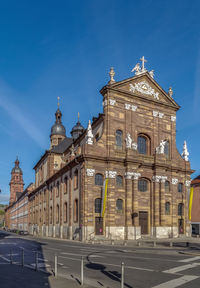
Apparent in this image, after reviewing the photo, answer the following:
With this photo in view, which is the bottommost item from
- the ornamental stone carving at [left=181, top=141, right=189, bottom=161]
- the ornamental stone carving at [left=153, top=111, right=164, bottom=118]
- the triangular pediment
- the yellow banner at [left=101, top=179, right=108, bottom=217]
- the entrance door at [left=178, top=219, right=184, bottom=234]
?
the entrance door at [left=178, top=219, right=184, bottom=234]

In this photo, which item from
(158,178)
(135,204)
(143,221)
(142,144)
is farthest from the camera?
(142,144)

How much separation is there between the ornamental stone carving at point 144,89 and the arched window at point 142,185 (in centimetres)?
1207

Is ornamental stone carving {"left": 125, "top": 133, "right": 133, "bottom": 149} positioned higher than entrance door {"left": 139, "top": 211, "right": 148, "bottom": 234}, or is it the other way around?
ornamental stone carving {"left": 125, "top": 133, "right": 133, "bottom": 149}

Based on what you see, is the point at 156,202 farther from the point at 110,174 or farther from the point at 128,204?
the point at 110,174

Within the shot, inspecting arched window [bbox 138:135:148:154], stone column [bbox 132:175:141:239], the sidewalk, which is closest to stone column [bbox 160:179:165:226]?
stone column [bbox 132:175:141:239]

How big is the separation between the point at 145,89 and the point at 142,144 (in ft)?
25.5

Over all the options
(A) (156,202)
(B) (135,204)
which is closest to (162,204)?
(A) (156,202)

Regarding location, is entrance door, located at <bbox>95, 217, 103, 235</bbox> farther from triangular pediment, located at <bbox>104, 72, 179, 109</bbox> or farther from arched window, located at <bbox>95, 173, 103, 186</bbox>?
triangular pediment, located at <bbox>104, 72, 179, 109</bbox>

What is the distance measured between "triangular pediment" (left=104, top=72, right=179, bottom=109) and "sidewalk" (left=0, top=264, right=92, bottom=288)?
102 ft

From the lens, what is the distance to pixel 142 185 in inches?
1676

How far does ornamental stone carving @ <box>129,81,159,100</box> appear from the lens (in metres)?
43.8

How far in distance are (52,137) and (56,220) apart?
3878cm

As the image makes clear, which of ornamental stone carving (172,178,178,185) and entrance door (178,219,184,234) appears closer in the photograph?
entrance door (178,219,184,234)

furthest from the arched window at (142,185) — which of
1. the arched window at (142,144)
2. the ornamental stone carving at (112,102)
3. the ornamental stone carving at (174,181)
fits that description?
the ornamental stone carving at (112,102)
